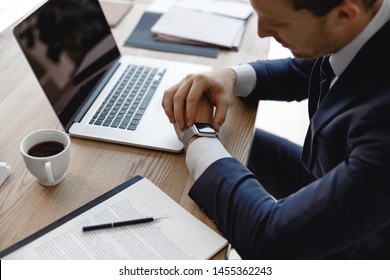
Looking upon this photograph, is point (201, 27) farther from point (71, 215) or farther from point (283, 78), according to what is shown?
point (71, 215)

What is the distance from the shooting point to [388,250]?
899 mm

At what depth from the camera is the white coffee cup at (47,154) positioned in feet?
2.70

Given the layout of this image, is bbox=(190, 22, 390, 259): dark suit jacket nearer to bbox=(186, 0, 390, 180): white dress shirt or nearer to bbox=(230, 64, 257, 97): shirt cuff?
bbox=(186, 0, 390, 180): white dress shirt

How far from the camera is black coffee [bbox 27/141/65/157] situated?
0.86m

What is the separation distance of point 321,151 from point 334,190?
0.62ft

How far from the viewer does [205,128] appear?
95 cm

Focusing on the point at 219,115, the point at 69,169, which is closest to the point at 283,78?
the point at 219,115

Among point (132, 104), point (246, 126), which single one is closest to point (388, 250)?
point (246, 126)

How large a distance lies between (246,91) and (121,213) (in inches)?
19.5

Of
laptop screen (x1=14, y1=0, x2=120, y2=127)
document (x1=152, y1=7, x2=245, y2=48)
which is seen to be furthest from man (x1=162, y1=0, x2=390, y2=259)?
document (x1=152, y1=7, x2=245, y2=48)

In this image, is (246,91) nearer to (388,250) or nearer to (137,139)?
(137,139)

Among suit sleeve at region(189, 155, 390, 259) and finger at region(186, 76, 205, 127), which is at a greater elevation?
finger at region(186, 76, 205, 127)

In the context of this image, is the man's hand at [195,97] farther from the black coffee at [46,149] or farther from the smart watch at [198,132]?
the black coffee at [46,149]

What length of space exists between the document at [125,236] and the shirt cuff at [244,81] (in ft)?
1.33
